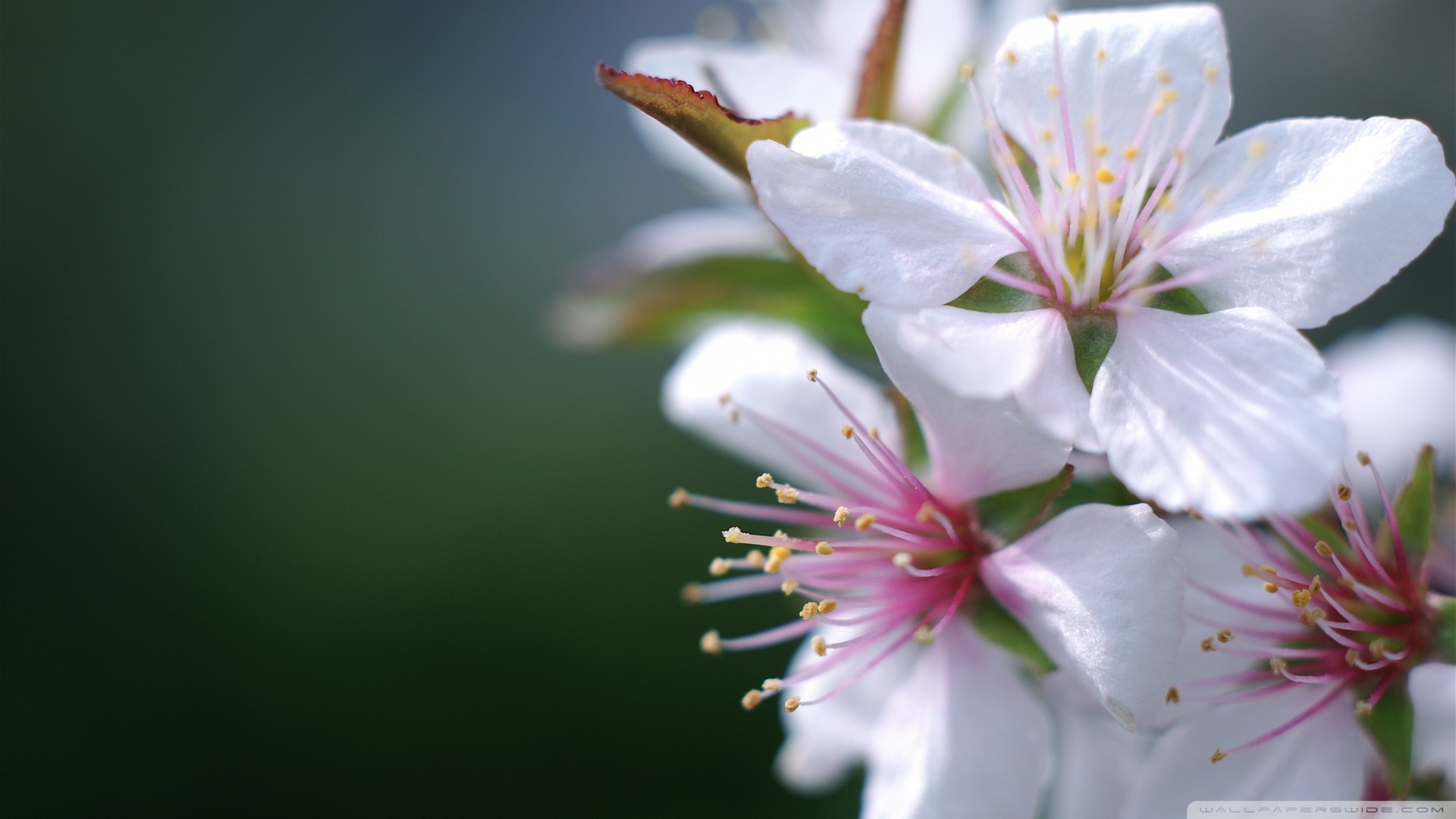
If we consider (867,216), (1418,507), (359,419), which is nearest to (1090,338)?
(867,216)

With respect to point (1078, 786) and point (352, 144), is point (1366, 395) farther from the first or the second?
point (352, 144)

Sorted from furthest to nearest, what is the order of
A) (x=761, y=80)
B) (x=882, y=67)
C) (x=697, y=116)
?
(x=761, y=80) < (x=882, y=67) < (x=697, y=116)

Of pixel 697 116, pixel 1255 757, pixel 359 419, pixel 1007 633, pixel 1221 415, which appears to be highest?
pixel 697 116

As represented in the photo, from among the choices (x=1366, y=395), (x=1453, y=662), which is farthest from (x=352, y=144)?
(x=1453, y=662)

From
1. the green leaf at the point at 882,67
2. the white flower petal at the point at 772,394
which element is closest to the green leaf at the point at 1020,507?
the white flower petal at the point at 772,394

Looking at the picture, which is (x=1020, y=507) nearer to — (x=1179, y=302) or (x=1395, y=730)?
(x=1179, y=302)

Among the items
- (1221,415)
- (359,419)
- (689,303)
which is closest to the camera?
(1221,415)
